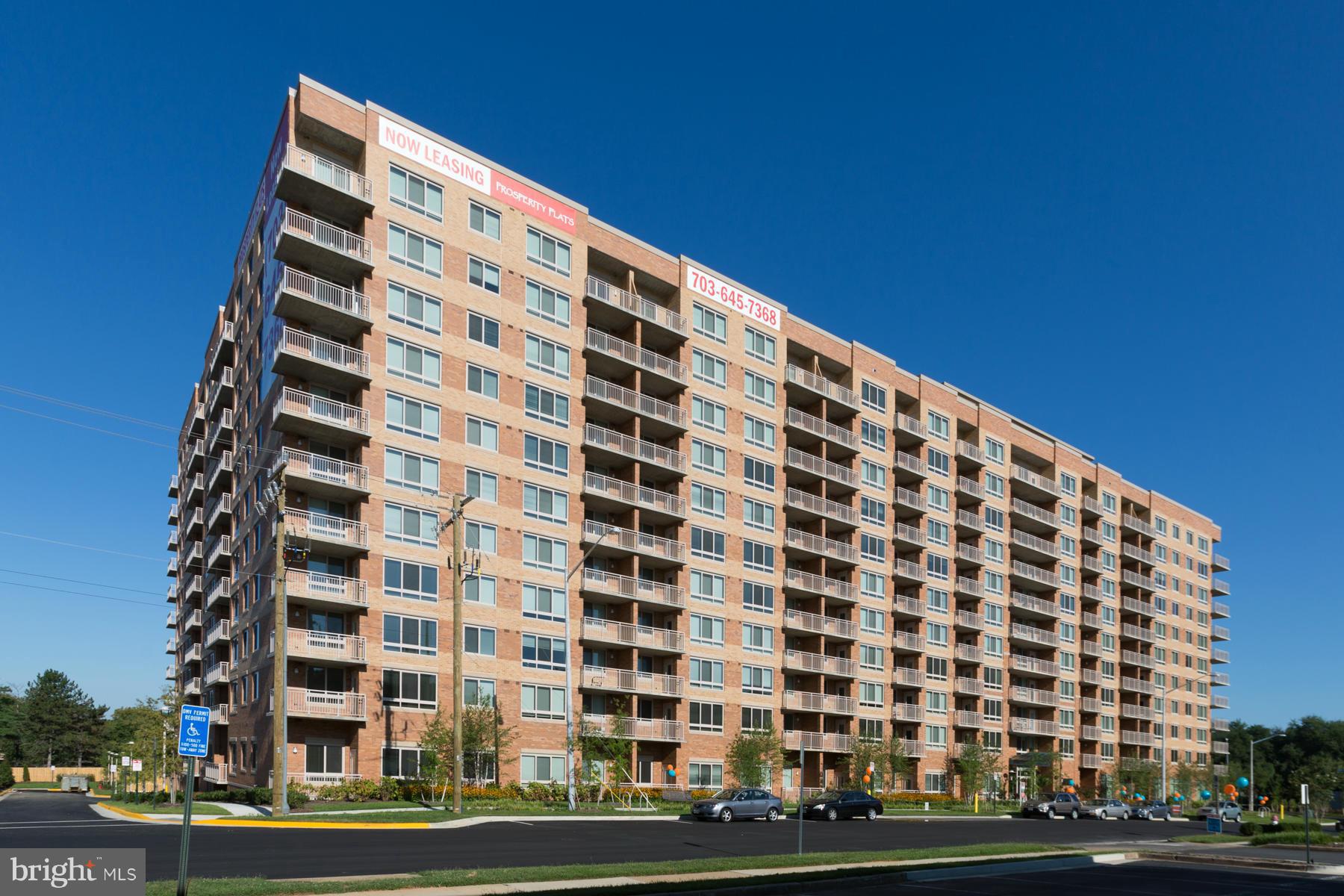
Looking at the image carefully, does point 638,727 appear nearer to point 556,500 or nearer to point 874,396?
point 556,500

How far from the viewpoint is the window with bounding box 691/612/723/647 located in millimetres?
66812

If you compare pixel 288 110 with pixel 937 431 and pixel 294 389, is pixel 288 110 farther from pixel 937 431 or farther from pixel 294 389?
pixel 937 431

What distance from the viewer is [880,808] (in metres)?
55.0

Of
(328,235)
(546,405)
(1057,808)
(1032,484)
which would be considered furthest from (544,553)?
(1032,484)

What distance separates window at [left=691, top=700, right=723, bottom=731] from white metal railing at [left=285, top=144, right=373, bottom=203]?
112ft

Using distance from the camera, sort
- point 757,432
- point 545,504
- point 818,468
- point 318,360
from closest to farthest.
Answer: point 318,360 → point 545,504 → point 757,432 → point 818,468

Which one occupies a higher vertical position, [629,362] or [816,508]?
[629,362]

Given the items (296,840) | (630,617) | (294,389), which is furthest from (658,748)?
(296,840)

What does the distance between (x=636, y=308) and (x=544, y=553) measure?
1572cm

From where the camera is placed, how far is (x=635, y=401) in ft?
212

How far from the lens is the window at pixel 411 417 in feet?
176

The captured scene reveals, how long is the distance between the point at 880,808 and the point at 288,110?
43.9 meters

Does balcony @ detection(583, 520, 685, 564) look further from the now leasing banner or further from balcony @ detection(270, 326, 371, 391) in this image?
the now leasing banner

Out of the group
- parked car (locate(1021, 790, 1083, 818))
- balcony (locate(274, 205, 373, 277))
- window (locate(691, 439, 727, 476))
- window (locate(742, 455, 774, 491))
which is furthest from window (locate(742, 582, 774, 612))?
balcony (locate(274, 205, 373, 277))
